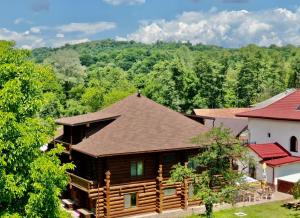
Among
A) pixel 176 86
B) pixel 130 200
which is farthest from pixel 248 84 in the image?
pixel 130 200

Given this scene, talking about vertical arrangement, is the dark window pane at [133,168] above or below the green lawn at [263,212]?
above

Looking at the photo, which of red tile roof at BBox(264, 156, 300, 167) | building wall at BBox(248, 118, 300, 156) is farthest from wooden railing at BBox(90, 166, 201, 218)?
building wall at BBox(248, 118, 300, 156)

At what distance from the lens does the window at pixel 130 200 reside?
30.4 m

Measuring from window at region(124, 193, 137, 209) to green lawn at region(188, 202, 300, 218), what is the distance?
4.22 meters

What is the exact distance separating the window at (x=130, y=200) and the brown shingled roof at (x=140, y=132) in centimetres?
330

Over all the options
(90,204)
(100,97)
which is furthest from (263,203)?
(100,97)

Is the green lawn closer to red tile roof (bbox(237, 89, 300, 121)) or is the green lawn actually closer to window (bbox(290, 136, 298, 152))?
window (bbox(290, 136, 298, 152))

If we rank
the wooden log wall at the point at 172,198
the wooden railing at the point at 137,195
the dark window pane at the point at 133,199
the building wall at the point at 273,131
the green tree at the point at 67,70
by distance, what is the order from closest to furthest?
the wooden railing at the point at 137,195
the dark window pane at the point at 133,199
the wooden log wall at the point at 172,198
the building wall at the point at 273,131
the green tree at the point at 67,70

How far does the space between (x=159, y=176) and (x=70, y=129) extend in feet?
25.5

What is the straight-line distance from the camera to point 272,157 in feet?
132

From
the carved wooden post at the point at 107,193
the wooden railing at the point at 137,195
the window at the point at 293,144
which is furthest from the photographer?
the window at the point at 293,144

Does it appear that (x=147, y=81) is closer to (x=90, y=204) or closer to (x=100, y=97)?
(x=100, y=97)

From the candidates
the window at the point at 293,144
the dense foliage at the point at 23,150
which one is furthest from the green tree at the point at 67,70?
the dense foliage at the point at 23,150

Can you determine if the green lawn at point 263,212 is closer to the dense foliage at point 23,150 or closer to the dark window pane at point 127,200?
the dark window pane at point 127,200
